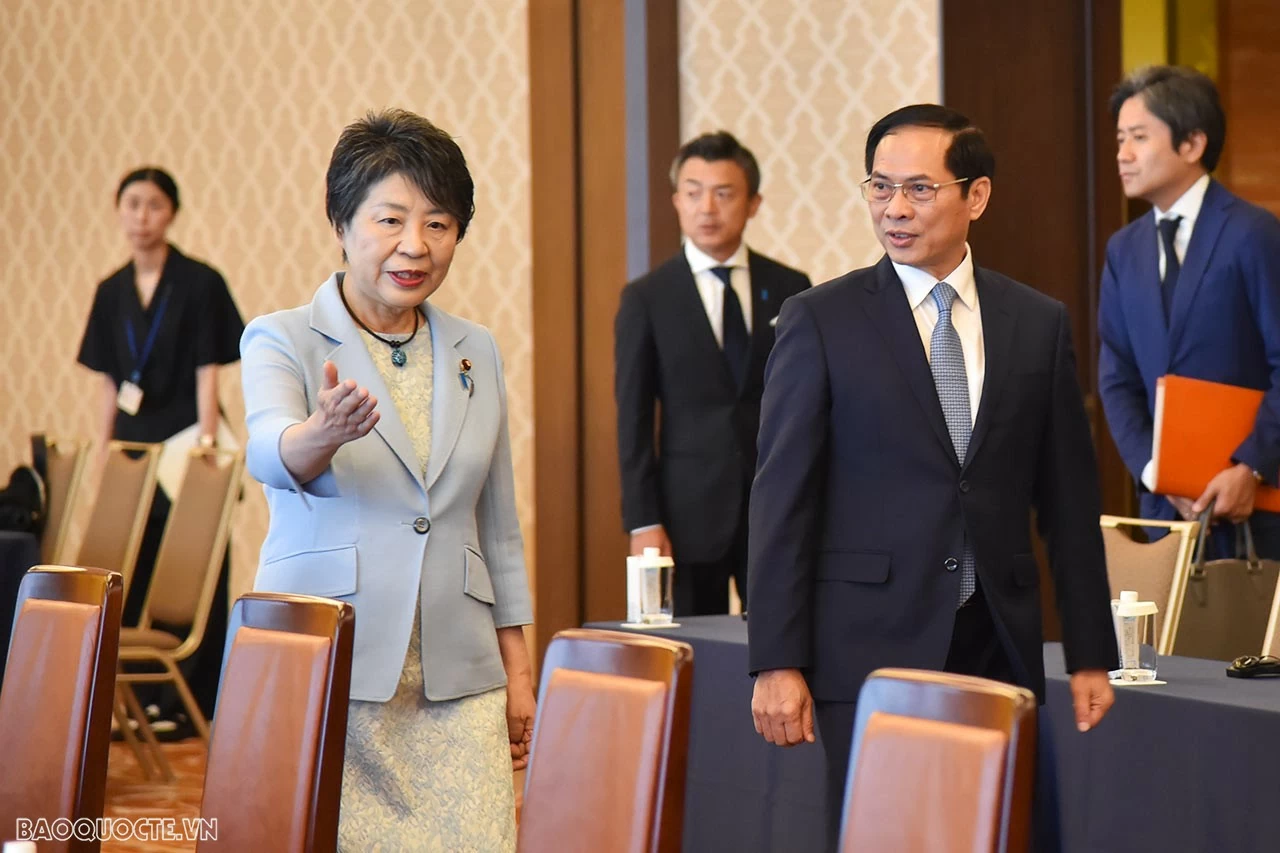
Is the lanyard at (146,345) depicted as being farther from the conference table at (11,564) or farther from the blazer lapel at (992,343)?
the blazer lapel at (992,343)

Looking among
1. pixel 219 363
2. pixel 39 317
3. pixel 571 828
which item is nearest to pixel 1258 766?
pixel 571 828

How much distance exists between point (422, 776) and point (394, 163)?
86 cm

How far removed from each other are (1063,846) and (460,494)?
1.22m

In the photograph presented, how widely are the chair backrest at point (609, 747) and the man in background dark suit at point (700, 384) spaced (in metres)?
2.63

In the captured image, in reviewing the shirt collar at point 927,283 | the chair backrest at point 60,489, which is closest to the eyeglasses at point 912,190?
the shirt collar at point 927,283

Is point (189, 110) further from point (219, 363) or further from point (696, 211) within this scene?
point (696, 211)

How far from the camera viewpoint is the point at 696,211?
479 centimetres

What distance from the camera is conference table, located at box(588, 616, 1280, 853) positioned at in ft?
8.50

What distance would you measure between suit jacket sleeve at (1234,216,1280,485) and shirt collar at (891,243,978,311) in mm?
1878

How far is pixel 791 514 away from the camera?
102 inches

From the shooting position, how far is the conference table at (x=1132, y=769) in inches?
102

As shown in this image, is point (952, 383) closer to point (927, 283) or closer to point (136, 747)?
A: point (927, 283)

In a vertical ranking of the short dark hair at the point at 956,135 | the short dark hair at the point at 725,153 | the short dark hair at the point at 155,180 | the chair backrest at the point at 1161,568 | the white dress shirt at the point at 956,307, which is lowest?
the chair backrest at the point at 1161,568

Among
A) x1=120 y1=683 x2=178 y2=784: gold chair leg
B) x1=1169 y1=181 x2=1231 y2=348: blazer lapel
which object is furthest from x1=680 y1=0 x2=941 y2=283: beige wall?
x1=120 y1=683 x2=178 y2=784: gold chair leg
